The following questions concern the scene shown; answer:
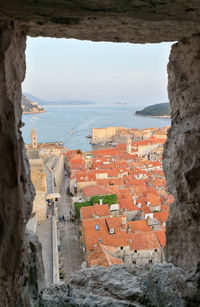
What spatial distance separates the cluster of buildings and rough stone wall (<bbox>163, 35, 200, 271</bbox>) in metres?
7.57

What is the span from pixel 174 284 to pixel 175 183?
83 cm

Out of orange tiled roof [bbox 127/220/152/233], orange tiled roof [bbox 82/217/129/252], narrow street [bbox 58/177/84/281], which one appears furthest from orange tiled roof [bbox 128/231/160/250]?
narrow street [bbox 58/177/84/281]

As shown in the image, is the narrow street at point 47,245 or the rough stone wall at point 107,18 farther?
the narrow street at point 47,245

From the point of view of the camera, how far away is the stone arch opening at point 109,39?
4.93 feet

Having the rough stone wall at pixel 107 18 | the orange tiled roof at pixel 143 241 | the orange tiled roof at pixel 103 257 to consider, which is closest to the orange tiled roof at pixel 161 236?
the orange tiled roof at pixel 143 241

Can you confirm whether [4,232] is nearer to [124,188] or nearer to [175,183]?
[175,183]

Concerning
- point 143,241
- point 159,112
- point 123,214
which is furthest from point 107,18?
point 159,112

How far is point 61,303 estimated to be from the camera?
2.29 metres

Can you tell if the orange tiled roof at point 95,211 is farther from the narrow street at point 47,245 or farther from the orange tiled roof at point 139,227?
the narrow street at point 47,245

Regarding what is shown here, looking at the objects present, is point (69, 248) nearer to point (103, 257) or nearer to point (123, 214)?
point (103, 257)

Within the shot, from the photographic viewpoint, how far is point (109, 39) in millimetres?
2051

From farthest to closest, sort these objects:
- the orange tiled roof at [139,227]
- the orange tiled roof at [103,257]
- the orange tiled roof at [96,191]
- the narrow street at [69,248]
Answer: the orange tiled roof at [96,191]
the orange tiled roof at [139,227]
the narrow street at [69,248]
the orange tiled roof at [103,257]

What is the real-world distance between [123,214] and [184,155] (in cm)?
1438

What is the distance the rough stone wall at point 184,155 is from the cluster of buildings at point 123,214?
24.8 ft
